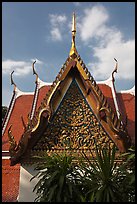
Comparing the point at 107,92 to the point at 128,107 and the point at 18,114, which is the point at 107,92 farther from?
the point at 18,114

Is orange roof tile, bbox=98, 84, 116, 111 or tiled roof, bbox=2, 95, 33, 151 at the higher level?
orange roof tile, bbox=98, 84, 116, 111

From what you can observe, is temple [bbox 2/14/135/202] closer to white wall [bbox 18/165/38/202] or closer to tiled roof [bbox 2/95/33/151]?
white wall [bbox 18/165/38/202]

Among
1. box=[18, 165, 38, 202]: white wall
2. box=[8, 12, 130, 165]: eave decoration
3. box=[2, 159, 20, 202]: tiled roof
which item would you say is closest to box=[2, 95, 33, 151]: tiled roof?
box=[2, 159, 20, 202]: tiled roof

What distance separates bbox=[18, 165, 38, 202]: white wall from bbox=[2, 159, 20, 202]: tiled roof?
0.53 metres

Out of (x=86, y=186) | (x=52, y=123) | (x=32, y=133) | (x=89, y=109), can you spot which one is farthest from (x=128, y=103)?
(x=86, y=186)

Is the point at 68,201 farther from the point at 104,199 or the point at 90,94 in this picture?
the point at 90,94

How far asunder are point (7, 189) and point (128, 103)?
454cm

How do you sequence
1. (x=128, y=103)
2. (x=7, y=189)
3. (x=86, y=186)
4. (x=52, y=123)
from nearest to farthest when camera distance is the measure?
(x=86, y=186) → (x=52, y=123) → (x=7, y=189) → (x=128, y=103)

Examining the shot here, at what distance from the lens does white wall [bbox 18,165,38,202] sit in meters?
6.18

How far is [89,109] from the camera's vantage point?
642 cm

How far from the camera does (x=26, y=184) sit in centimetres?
623

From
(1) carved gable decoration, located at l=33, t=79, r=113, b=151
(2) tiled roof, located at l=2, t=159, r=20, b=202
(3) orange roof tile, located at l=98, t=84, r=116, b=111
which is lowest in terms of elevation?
(2) tiled roof, located at l=2, t=159, r=20, b=202

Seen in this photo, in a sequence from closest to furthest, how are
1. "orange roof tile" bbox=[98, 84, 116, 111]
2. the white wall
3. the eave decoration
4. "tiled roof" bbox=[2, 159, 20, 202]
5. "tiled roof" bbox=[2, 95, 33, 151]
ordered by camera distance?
1. the eave decoration
2. the white wall
3. "tiled roof" bbox=[2, 159, 20, 202]
4. "tiled roof" bbox=[2, 95, 33, 151]
5. "orange roof tile" bbox=[98, 84, 116, 111]

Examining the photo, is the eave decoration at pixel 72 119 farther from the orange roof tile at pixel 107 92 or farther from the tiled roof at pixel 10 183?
the orange roof tile at pixel 107 92
